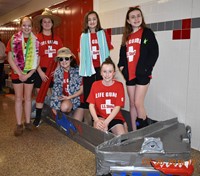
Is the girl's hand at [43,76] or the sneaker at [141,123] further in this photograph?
the girl's hand at [43,76]

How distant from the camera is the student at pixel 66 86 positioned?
8.61 ft

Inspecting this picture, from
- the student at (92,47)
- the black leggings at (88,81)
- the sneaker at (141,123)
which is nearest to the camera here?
the sneaker at (141,123)

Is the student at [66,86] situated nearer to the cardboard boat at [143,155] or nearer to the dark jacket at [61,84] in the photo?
the dark jacket at [61,84]

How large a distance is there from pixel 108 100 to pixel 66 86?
2.20 ft

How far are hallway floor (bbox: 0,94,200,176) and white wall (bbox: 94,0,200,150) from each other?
423 millimetres

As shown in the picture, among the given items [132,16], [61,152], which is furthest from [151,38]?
[61,152]

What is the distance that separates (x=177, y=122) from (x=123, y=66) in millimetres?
739

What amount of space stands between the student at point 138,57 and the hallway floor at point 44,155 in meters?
0.63

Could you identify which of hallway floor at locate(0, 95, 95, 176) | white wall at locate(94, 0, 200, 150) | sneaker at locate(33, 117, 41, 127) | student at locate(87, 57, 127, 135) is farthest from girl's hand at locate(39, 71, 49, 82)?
white wall at locate(94, 0, 200, 150)

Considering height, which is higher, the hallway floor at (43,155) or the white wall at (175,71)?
the white wall at (175,71)

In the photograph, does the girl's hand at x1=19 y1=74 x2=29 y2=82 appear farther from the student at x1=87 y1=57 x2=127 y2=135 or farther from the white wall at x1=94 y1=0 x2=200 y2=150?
the white wall at x1=94 y1=0 x2=200 y2=150

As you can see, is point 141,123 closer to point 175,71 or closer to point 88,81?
point 175,71

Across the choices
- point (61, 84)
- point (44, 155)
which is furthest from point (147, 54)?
point (44, 155)

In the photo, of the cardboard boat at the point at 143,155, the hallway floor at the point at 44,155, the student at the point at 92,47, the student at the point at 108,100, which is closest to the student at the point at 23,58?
the hallway floor at the point at 44,155
